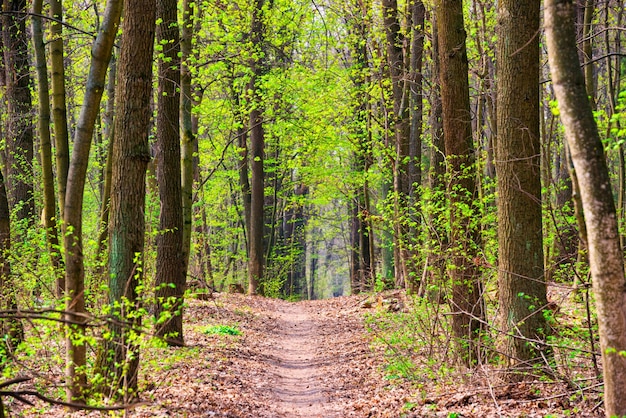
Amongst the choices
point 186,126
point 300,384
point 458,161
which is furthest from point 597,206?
point 186,126

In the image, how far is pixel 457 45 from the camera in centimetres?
855

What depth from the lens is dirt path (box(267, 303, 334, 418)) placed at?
8.12 meters

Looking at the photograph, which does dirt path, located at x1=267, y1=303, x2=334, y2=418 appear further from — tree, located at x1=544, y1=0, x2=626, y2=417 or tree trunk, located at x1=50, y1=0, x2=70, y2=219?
tree, located at x1=544, y1=0, x2=626, y2=417

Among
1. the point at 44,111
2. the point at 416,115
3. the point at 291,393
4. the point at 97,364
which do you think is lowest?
the point at 291,393

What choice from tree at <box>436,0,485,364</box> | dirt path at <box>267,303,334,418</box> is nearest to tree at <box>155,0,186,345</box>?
dirt path at <box>267,303,334,418</box>

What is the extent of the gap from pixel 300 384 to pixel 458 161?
4.21m

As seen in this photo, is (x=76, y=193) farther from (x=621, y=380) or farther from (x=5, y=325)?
(x=621, y=380)

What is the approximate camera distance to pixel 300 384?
9.45 m

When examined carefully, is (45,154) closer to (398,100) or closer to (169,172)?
(169,172)

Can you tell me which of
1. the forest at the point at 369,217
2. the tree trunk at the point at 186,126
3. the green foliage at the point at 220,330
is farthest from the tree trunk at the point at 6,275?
the green foliage at the point at 220,330

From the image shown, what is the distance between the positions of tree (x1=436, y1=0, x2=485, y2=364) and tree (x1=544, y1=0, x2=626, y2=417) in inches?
169

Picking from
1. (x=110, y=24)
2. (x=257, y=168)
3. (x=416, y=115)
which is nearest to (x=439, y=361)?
(x=110, y=24)

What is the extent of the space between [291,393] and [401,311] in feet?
18.4

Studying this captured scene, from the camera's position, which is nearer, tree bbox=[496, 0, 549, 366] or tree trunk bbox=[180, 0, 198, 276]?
tree bbox=[496, 0, 549, 366]
